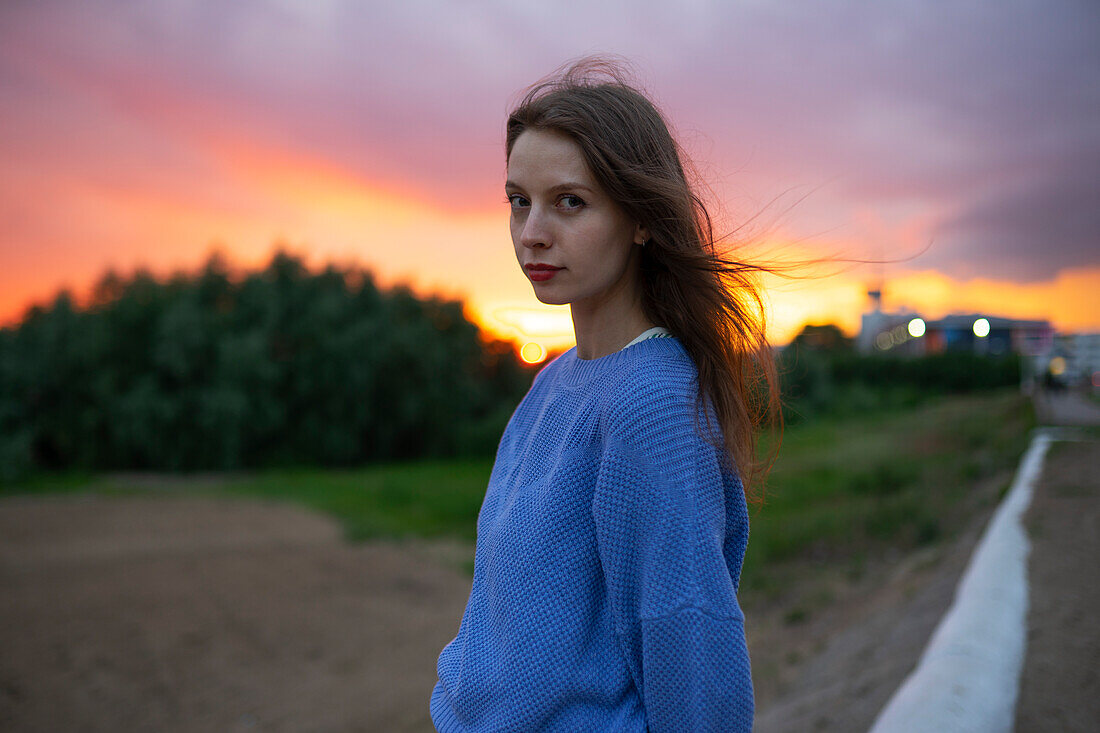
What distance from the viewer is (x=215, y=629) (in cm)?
649

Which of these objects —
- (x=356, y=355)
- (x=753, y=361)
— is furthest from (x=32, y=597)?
(x=356, y=355)

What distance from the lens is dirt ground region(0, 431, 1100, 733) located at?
3652mm

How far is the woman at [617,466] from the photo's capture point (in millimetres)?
861

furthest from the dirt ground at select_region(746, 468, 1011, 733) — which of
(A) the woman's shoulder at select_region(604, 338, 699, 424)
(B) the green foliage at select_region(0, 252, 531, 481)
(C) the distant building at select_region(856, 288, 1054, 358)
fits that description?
(B) the green foliage at select_region(0, 252, 531, 481)

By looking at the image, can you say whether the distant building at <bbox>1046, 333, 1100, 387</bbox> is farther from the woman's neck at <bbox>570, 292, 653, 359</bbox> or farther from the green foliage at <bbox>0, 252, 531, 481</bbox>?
the woman's neck at <bbox>570, 292, 653, 359</bbox>

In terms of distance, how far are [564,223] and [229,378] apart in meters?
20.4

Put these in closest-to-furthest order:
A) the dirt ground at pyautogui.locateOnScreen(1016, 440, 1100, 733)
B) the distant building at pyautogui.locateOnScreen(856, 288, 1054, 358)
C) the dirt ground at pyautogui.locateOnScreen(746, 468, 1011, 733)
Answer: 1. the dirt ground at pyautogui.locateOnScreen(1016, 440, 1100, 733)
2. the dirt ground at pyautogui.locateOnScreen(746, 468, 1011, 733)
3. the distant building at pyautogui.locateOnScreen(856, 288, 1054, 358)

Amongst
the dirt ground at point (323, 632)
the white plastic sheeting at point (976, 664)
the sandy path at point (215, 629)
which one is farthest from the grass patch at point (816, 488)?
the sandy path at point (215, 629)

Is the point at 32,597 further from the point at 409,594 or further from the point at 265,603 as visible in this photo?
the point at 409,594

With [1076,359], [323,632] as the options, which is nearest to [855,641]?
[323,632]

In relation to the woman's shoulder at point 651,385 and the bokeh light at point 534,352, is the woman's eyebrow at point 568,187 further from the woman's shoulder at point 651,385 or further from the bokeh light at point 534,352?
the bokeh light at point 534,352

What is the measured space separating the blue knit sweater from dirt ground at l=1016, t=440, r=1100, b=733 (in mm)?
1828

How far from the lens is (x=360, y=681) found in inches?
222

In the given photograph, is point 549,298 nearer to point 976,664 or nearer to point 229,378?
point 976,664
